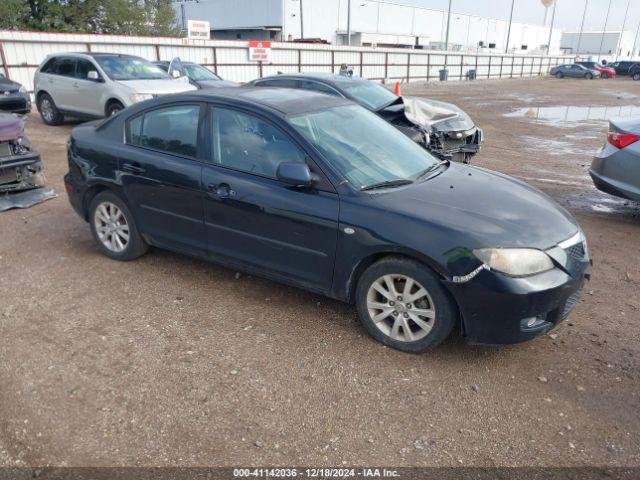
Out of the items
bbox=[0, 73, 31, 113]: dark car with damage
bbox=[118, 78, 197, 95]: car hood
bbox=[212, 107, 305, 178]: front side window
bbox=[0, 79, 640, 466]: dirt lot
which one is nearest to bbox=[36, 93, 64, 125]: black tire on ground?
bbox=[0, 73, 31, 113]: dark car with damage

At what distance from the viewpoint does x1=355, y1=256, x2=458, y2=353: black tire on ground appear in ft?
10.9

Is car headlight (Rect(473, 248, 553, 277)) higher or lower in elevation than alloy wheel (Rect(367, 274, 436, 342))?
higher

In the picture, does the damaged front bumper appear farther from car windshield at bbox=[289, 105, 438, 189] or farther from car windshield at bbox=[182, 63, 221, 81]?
car windshield at bbox=[182, 63, 221, 81]

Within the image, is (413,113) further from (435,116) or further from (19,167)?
(19,167)

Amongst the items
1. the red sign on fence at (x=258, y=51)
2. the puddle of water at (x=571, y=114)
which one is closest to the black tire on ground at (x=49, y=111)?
the puddle of water at (x=571, y=114)

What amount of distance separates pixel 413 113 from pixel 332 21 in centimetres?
5550

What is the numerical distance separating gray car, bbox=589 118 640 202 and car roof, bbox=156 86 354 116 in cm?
356

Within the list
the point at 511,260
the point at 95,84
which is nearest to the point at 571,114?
the point at 95,84

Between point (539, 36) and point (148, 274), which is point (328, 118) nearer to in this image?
point (148, 274)

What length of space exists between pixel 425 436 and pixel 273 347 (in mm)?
1248

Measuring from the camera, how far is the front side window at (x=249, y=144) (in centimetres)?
390

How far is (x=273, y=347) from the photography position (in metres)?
3.65

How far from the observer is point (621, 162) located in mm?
6105

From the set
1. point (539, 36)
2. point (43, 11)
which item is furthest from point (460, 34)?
point (43, 11)
